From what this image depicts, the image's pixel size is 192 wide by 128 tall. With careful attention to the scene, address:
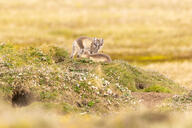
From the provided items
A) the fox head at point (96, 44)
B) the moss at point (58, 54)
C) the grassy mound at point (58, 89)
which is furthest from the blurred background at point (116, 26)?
the grassy mound at point (58, 89)

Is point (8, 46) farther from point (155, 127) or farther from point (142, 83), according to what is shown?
point (155, 127)

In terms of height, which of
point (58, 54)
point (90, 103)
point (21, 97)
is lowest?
point (90, 103)

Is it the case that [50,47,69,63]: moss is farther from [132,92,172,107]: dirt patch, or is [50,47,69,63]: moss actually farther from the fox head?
[132,92,172,107]: dirt patch

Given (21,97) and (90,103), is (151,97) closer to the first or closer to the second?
(90,103)

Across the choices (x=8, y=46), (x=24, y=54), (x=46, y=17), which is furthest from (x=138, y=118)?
(x=46, y=17)

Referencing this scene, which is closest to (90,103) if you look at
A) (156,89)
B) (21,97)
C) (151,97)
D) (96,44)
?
(21,97)

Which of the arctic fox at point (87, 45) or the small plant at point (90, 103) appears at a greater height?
the arctic fox at point (87, 45)

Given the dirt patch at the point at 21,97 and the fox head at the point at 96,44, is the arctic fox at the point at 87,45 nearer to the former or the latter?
the fox head at the point at 96,44

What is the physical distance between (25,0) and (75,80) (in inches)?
2265

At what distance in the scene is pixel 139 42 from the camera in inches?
1884

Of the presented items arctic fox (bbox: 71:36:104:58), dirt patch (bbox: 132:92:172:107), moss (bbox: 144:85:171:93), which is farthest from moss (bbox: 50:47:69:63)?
dirt patch (bbox: 132:92:172:107)

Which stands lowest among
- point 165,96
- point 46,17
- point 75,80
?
point 165,96

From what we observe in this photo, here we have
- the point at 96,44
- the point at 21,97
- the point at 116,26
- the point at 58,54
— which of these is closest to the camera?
the point at 21,97

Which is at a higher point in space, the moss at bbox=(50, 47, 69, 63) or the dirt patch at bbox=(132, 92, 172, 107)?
the moss at bbox=(50, 47, 69, 63)
